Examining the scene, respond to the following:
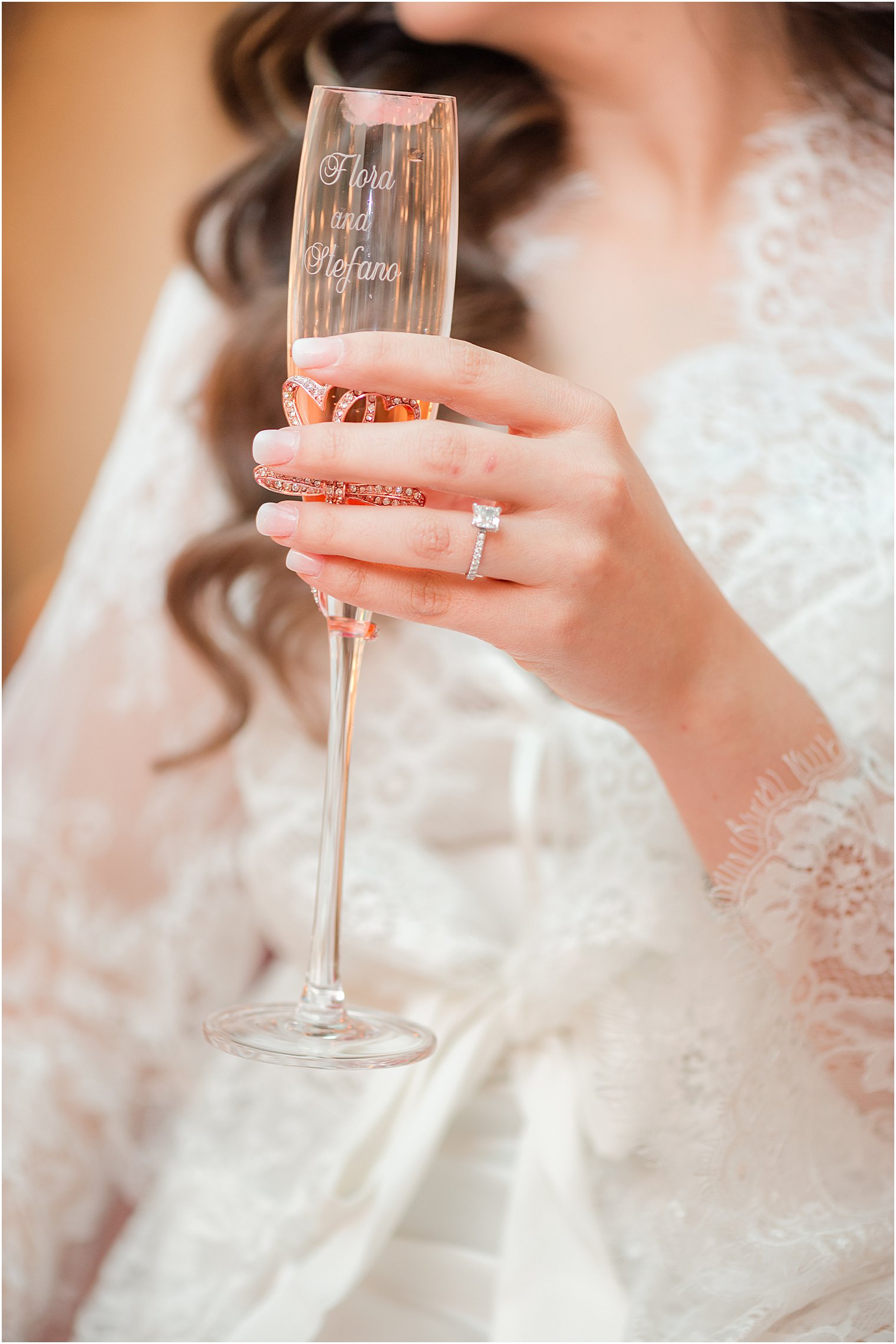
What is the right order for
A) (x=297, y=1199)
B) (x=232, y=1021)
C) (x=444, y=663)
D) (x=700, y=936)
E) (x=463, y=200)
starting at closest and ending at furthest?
(x=232, y=1021), (x=700, y=936), (x=297, y=1199), (x=444, y=663), (x=463, y=200)

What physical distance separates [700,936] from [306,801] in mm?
387

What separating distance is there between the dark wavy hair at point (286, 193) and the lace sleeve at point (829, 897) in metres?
0.49

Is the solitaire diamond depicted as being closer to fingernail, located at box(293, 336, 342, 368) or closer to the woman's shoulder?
fingernail, located at box(293, 336, 342, 368)

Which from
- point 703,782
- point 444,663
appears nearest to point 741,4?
point 444,663

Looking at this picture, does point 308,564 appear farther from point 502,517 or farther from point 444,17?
point 444,17

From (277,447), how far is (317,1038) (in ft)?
0.99

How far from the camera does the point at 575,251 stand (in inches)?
41.8

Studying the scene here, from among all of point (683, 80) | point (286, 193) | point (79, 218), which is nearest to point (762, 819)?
point (683, 80)

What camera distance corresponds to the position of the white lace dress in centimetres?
71

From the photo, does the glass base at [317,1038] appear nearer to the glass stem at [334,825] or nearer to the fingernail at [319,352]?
the glass stem at [334,825]

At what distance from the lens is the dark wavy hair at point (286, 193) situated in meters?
1.02

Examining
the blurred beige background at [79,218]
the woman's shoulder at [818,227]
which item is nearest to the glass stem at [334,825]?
the woman's shoulder at [818,227]

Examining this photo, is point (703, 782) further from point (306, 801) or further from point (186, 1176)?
point (186, 1176)

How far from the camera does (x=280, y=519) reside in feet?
1.61
